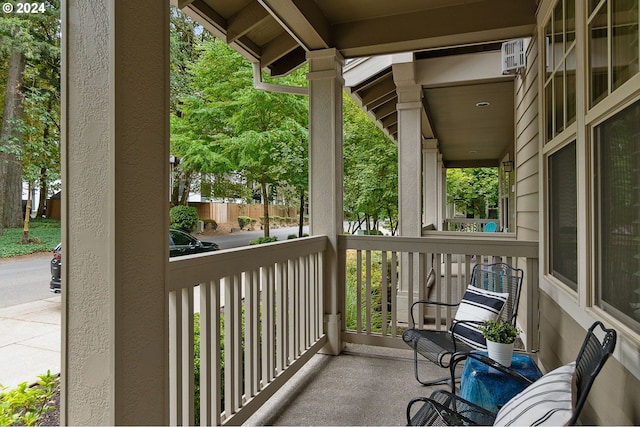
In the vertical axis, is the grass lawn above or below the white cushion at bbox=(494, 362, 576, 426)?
above

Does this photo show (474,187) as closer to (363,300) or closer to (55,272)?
(363,300)

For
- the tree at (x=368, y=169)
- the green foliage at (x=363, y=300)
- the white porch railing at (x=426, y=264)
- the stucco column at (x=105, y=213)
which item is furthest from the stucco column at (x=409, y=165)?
the tree at (x=368, y=169)

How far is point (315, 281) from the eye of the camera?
3426 mm

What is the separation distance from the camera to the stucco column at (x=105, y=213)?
1.35 metres

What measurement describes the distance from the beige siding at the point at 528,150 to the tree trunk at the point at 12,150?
324cm

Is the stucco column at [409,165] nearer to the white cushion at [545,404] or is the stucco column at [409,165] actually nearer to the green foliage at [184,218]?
the green foliage at [184,218]

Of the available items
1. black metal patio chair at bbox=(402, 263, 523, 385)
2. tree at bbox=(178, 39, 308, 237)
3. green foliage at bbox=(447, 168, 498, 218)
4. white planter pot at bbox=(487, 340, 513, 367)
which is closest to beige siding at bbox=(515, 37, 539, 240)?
black metal patio chair at bbox=(402, 263, 523, 385)

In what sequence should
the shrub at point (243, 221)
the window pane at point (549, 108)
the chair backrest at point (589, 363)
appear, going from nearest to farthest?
the chair backrest at point (589, 363), the window pane at point (549, 108), the shrub at point (243, 221)

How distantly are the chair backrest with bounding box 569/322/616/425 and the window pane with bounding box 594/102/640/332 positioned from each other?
0.55 ft

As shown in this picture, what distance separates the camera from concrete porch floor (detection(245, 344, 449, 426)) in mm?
2469

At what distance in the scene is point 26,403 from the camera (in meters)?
1.90

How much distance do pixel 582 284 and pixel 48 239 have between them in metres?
2.29

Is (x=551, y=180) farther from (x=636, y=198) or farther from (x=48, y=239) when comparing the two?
(x=48, y=239)

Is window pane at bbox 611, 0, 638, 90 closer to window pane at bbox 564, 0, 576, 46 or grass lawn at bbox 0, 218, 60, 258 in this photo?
window pane at bbox 564, 0, 576, 46
